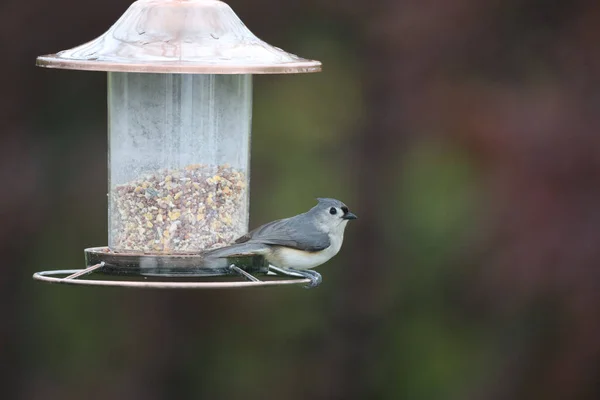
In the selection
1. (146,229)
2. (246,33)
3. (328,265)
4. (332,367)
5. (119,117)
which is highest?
(246,33)

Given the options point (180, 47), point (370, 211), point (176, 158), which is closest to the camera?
point (180, 47)

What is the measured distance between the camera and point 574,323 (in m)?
7.55

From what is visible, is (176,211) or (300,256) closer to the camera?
(176,211)

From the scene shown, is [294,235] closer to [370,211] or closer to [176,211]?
[176,211]

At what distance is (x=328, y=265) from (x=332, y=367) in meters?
0.72

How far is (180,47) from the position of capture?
4488 millimetres

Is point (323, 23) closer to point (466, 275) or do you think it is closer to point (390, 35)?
point (390, 35)

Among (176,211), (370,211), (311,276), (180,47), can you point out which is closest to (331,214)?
(311,276)

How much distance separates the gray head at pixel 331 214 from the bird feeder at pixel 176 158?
1.43 feet

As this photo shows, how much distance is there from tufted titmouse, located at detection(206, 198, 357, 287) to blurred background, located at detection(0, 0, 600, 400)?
2.31m

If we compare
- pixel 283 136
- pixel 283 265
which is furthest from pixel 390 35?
pixel 283 265

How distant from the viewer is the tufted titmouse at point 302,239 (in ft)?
16.6

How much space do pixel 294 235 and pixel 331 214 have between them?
0.24 meters

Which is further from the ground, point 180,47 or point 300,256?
point 180,47
